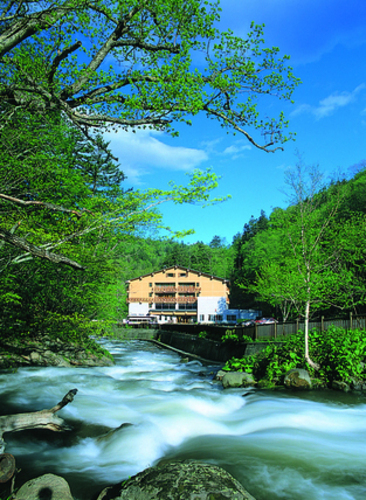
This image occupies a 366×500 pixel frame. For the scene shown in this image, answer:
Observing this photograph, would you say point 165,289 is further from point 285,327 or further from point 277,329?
point 285,327

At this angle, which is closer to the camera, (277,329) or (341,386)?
(341,386)

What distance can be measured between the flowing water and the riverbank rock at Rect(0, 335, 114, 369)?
73.8 inches

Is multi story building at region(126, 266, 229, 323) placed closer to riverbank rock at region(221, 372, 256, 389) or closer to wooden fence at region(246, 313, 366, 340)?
wooden fence at region(246, 313, 366, 340)

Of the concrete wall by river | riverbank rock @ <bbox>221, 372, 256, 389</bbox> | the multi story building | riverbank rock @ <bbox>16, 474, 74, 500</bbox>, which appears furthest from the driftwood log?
the multi story building

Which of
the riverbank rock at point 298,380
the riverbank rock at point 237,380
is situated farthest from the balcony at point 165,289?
the riverbank rock at point 298,380

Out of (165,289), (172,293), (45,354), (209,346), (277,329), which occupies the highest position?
(165,289)

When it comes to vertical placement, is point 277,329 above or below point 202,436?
above

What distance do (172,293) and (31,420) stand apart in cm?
7150

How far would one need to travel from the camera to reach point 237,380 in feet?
47.9

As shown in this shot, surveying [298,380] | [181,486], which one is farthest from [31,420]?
[298,380]

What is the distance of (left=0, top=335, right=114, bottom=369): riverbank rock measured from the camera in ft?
51.1

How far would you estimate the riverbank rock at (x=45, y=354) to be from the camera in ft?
51.1

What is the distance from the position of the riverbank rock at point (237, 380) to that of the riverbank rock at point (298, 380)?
5.50 feet

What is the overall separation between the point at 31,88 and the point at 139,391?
37.4ft
